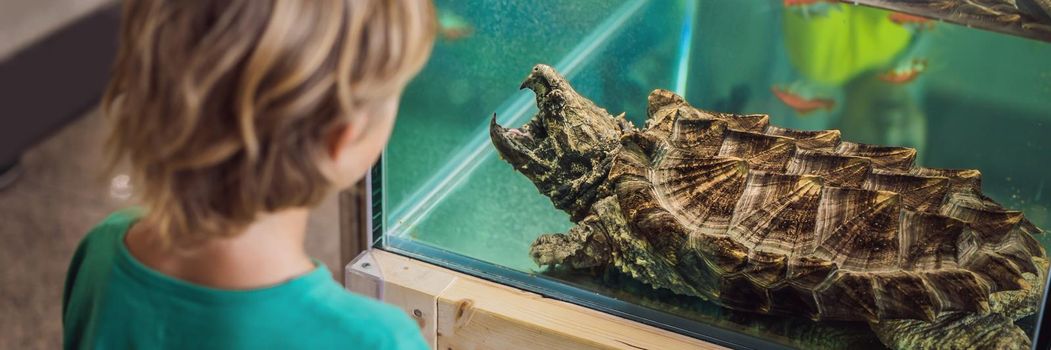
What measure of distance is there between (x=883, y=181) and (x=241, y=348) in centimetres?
73

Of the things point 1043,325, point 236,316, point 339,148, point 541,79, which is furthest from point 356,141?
point 1043,325

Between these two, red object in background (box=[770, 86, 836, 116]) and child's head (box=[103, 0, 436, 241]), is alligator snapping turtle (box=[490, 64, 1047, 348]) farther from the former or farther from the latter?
child's head (box=[103, 0, 436, 241])

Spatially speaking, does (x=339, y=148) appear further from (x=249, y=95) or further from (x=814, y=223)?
(x=814, y=223)

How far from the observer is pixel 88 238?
2.18 feet

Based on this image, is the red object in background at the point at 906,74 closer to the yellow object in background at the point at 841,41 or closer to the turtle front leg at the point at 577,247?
the yellow object in background at the point at 841,41

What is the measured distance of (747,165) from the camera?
1048 millimetres

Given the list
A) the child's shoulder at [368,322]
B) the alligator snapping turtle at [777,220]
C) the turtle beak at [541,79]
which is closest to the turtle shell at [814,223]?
the alligator snapping turtle at [777,220]

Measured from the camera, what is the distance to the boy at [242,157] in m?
0.49

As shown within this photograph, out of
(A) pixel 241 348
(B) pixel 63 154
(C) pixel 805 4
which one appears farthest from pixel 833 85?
(B) pixel 63 154

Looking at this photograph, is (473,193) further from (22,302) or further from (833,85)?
(22,302)

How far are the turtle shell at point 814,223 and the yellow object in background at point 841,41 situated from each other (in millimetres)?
89

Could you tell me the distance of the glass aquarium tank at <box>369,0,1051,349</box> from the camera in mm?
973

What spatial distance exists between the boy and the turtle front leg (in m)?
0.53

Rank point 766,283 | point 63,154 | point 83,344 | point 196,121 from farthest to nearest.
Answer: point 63,154, point 766,283, point 83,344, point 196,121
